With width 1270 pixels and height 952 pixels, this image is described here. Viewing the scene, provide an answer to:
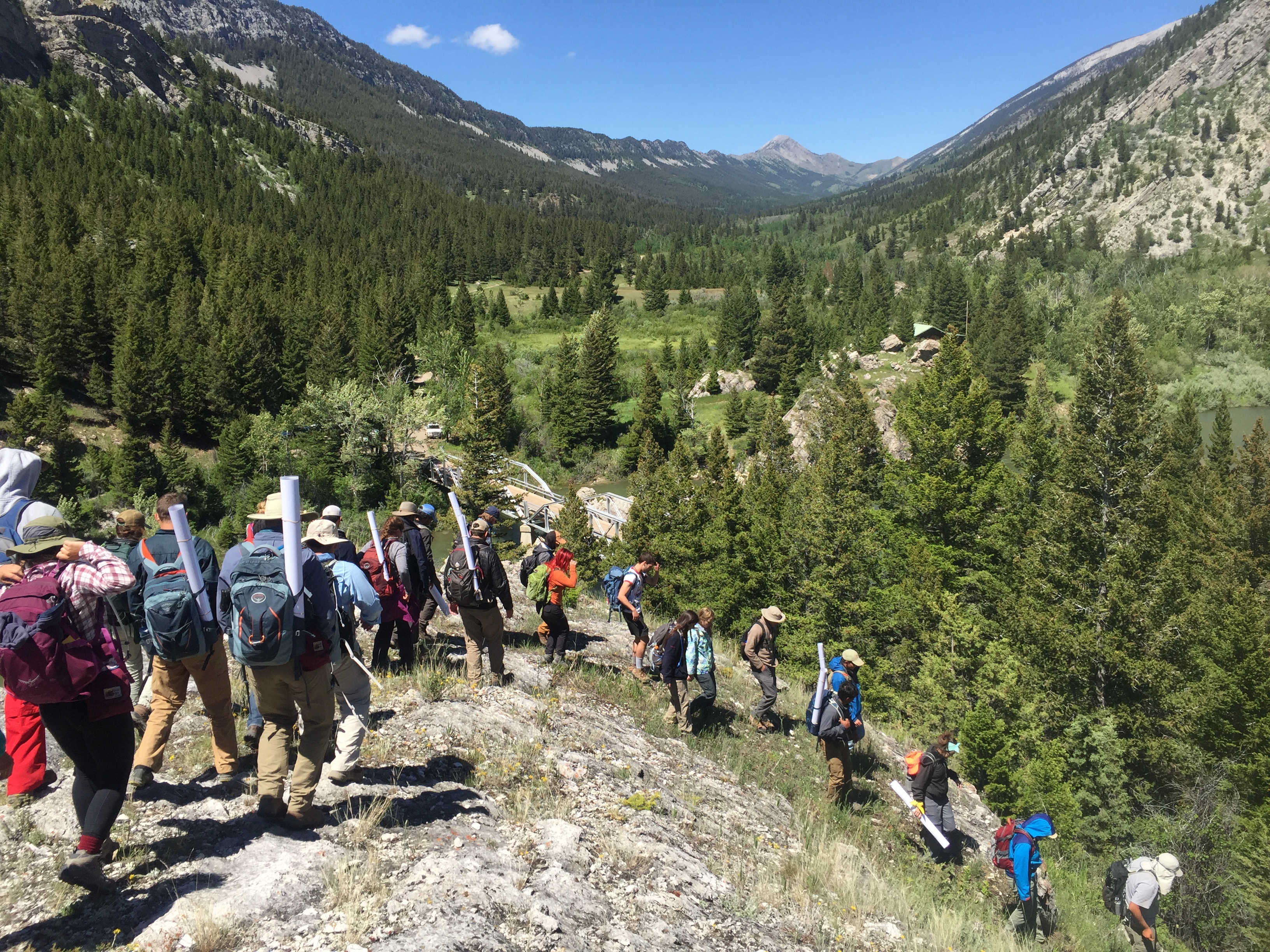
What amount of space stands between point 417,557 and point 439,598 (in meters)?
0.65

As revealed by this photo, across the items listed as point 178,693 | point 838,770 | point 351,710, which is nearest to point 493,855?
point 351,710

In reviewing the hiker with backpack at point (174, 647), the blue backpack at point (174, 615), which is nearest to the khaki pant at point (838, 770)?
the hiker with backpack at point (174, 647)

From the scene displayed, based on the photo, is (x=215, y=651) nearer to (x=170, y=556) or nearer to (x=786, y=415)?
(x=170, y=556)

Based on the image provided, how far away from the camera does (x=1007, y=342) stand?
59.8 meters

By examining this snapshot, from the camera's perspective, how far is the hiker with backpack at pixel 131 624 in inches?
224

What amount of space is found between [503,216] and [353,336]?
228ft

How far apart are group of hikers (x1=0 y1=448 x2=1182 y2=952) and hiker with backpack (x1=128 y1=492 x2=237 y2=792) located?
14mm

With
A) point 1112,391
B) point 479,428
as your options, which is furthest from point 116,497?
point 1112,391

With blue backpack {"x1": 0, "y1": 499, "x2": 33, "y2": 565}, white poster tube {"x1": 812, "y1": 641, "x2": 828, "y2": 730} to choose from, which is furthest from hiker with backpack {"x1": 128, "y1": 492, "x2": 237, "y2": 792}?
white poster tube {"x1": 812, "y1": 641, "x2": 828, "y2": 730}

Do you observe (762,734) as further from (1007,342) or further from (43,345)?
(1007,342)

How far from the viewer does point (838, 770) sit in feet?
28.8

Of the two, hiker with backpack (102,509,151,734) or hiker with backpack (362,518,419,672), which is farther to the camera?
hiker with backpack (362,518,419,672)

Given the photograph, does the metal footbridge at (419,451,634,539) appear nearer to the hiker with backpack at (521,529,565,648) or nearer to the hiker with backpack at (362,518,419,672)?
the hiker with backpack at (521,529,565,648)

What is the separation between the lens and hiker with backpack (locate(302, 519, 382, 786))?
5.54 metres
